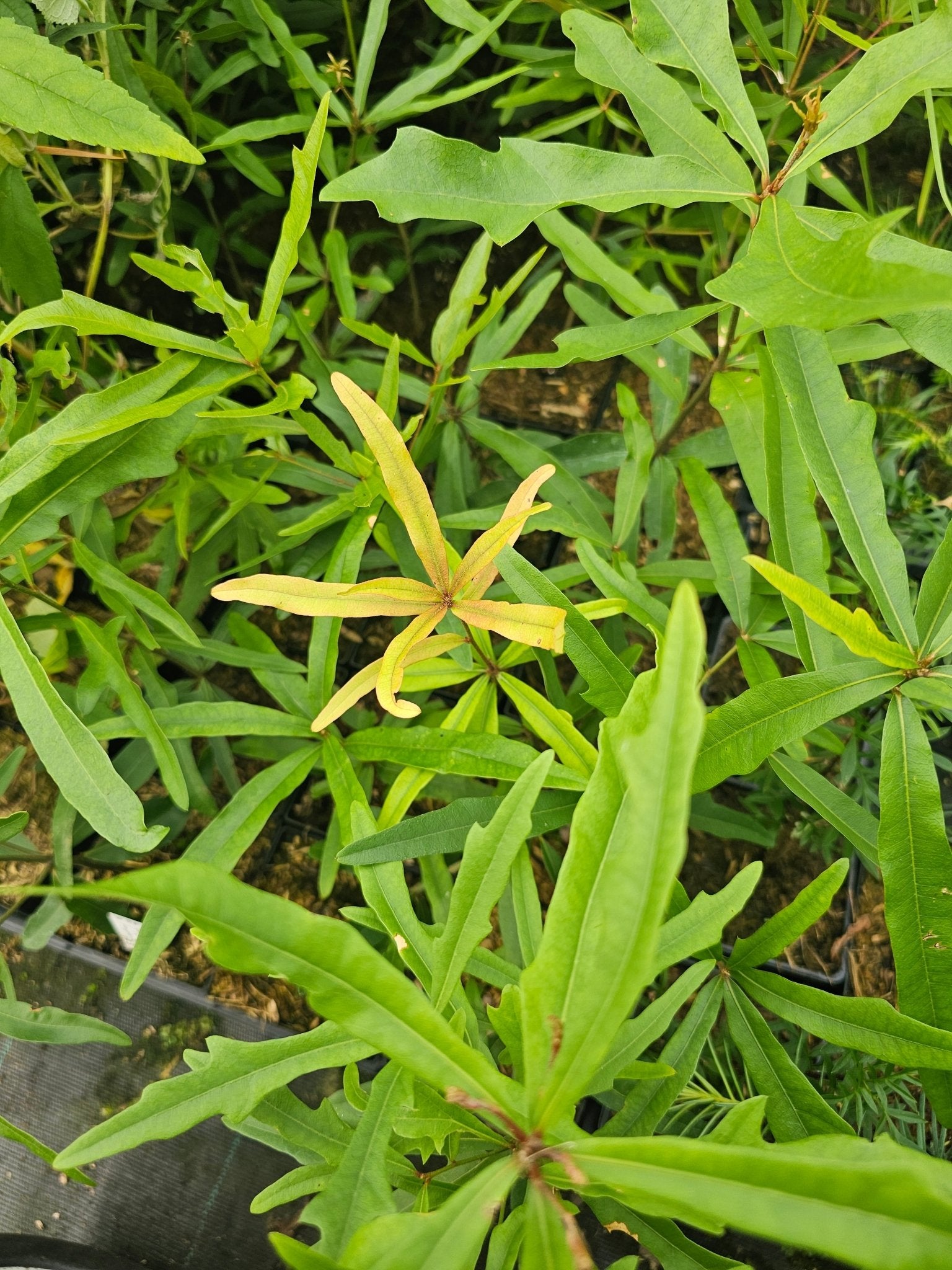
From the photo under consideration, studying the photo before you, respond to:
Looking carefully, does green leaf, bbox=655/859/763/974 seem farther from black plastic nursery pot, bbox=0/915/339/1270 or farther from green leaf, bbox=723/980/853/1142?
black plastic nursery pot, bbox=0/915/339/1270

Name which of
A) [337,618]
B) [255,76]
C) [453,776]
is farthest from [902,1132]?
[255,76]

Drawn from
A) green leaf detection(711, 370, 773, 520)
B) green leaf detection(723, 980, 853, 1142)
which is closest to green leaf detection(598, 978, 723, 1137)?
green leaf detection(723, 980, 853, 1142)

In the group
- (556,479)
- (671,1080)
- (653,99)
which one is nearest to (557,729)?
(671,1080)

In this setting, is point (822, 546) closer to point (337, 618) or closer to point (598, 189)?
point (598, 189)

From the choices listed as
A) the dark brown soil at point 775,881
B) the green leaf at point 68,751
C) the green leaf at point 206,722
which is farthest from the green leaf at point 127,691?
the dark brown soil at point 775,881

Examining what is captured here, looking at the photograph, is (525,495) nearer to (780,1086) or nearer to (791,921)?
(791,921)
